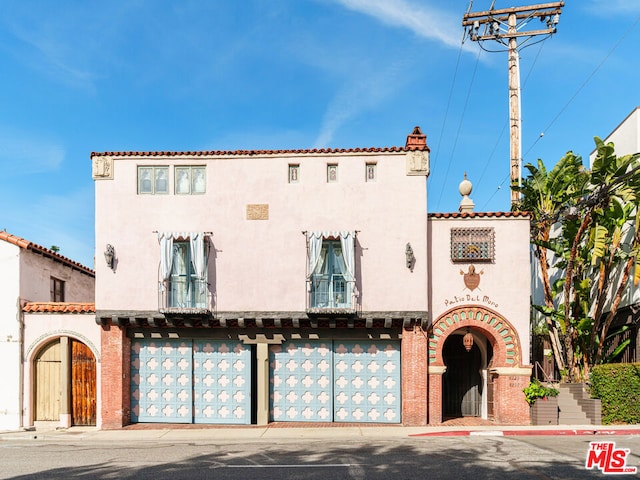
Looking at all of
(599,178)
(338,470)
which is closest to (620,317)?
(599,178)

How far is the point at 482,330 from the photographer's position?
19797 millimetres

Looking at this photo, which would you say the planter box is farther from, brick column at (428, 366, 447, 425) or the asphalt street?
brick column at (428, 366, 447, 425)

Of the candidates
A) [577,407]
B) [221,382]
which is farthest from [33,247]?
[577,407]

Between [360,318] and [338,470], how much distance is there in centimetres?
771

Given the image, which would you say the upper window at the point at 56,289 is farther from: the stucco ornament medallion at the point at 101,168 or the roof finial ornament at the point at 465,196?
the roof finial ornament at the point at 465,196

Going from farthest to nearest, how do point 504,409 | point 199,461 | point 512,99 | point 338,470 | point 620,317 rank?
point 512,99, point 620,317, point 504,409, point 199,461, point 338,470

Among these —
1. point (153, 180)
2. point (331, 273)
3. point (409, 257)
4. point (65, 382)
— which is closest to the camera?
point (409, 257)

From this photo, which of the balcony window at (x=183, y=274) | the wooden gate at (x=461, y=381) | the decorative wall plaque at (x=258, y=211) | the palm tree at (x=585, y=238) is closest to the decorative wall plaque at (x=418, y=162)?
the palm tree at (x=585, y=238)

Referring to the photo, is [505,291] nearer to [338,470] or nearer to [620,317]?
[620,317]

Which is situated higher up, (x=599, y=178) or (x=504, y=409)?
(x=599, y=178)

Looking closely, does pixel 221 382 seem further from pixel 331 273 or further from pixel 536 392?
pixel 536 392

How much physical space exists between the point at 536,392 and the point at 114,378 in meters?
13.6

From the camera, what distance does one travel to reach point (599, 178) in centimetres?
2033

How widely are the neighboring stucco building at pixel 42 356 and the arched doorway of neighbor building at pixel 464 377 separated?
12.4 m
